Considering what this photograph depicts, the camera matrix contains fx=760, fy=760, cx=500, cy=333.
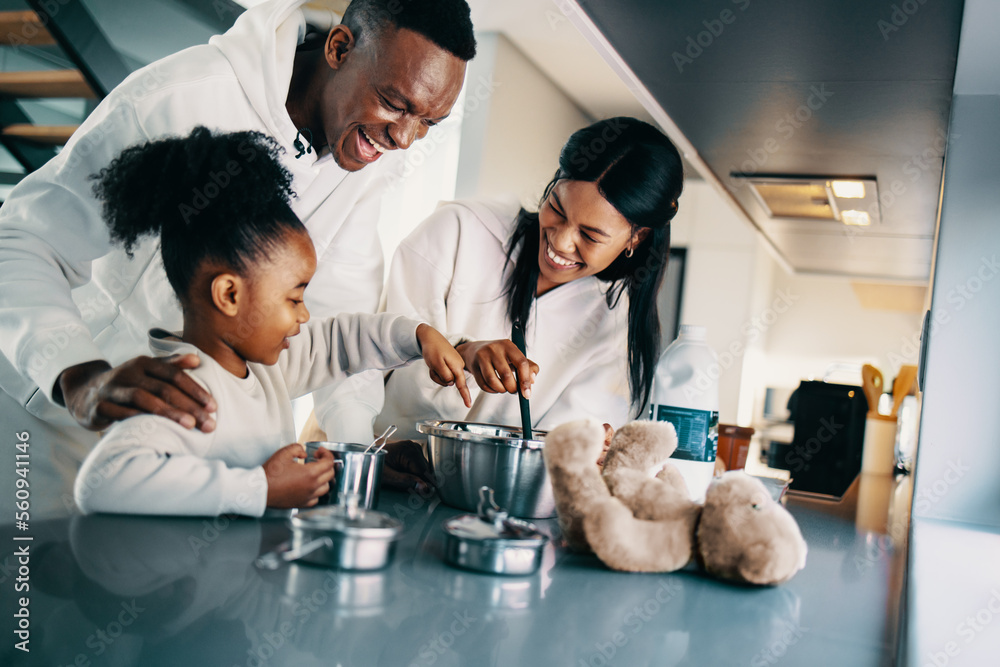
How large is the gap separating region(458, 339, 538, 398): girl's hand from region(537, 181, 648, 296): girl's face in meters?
0.34

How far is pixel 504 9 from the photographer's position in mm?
2869

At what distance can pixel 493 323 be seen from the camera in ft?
4.16

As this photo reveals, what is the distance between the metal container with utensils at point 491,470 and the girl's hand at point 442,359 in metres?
0.07

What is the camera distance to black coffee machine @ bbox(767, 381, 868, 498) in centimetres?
195

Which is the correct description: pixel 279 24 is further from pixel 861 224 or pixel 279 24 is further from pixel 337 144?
pixel 861 224

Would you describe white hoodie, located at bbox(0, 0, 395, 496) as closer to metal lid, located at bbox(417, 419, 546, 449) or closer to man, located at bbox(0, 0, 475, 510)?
man, located at bbox(0, 0, 475, 510)

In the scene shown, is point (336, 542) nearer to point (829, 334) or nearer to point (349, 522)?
point (349, 522)

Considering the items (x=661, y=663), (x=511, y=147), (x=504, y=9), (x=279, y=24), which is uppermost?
(x=504, y=9)

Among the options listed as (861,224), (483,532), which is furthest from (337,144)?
(861,224)

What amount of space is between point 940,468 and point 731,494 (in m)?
0.79

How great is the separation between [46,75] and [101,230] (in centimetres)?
17

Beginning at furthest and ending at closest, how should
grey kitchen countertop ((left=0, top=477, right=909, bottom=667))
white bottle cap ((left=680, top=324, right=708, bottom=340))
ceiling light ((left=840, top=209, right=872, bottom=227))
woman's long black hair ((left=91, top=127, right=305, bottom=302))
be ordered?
ceiling light ((left=840, top=209, right=872, bottom=227)) < white bottle cap ((left=680, top=324, right=708, bottom=340)) < woman's long black hair ((left=91, top=127, right=305, bottom=302)) < grey kitchen countertop ((left=0, top=477, right=909, bottom=667))

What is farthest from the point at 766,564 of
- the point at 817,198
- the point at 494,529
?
the point at 817,198

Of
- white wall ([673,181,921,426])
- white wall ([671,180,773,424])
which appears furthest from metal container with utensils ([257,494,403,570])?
→ white wall ([671,180,773,424])
